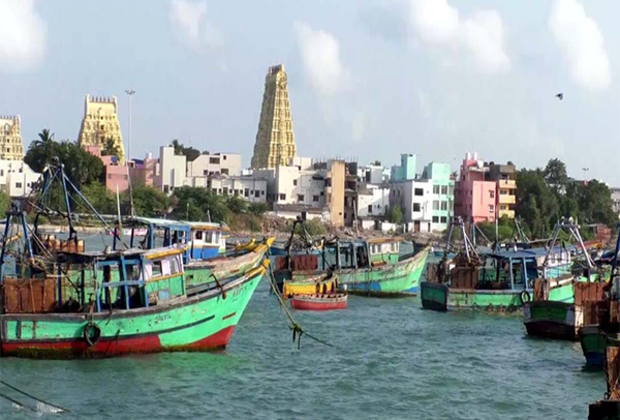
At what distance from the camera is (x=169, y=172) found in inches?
3784

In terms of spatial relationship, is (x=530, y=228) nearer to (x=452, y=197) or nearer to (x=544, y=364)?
(x=452, y=197)

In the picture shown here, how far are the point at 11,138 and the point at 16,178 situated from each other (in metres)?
29.8

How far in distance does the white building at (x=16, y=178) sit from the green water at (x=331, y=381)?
61754 mm

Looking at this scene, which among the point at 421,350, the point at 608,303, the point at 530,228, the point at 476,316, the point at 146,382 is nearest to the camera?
the point at 146,382

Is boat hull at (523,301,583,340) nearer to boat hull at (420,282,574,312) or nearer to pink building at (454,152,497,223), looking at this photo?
boat hull at (420,282,574,312)

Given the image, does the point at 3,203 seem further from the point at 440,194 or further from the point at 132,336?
the point at 132,336

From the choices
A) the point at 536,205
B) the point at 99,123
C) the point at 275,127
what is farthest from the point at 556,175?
the point at 99,123

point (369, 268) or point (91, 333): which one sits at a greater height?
point (369, 268)

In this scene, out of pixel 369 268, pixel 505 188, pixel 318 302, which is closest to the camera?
pixel 318 302

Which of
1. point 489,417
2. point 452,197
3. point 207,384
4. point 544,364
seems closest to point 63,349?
point 207,384

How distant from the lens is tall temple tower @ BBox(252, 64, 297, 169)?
374 ft

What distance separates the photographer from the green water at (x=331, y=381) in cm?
2153

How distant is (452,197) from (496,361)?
70.7 meters

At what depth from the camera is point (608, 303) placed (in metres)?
25.6
